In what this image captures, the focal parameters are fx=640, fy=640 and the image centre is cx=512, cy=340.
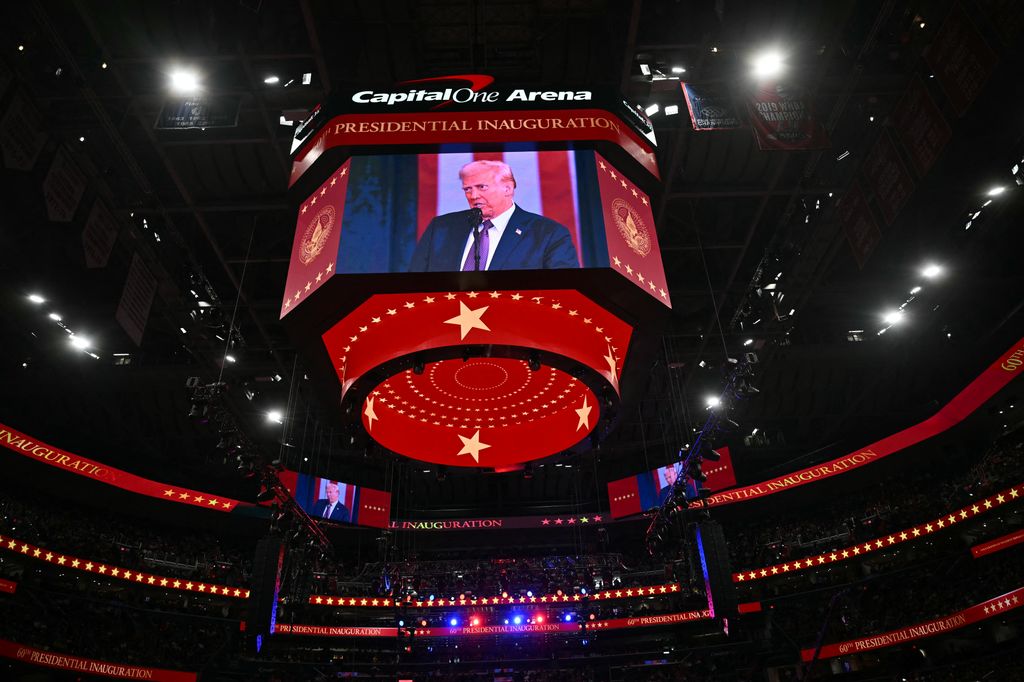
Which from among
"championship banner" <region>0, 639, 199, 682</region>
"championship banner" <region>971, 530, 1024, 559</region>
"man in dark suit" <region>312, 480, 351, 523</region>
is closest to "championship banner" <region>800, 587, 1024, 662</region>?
"championship banner" <region>971, 530, 1024, 559</region>

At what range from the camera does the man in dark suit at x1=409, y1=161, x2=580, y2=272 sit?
26.3 ft

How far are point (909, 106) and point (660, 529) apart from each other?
13.1 metres

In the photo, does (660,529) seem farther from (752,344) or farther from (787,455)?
(787,455)

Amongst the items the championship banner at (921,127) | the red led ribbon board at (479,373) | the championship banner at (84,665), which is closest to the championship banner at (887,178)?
the championship banner at (921,127)

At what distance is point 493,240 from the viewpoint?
26.9ft

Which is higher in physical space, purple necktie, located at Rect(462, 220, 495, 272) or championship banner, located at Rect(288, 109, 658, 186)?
championship banner, located at Rect(288, 109, 658, 186)

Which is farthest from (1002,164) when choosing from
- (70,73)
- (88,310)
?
(88,310)

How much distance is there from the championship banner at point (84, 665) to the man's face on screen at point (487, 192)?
18.0 m

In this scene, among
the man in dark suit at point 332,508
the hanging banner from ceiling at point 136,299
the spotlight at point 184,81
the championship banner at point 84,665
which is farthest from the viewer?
the man in dark suit at point 332,508

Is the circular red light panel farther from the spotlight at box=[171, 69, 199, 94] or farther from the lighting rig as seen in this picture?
the spotlight at box=[171, 69, 199, 94]

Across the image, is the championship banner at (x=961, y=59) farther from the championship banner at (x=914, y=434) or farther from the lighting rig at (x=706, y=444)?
the championship banner at (x=914, y=434)

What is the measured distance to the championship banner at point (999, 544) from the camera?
19203 millimetres

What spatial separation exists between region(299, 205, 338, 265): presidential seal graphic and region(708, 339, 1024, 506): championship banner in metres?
20.4

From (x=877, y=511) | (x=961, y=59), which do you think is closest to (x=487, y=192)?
(x=961, y=59)
